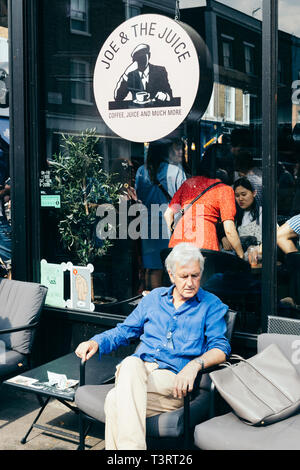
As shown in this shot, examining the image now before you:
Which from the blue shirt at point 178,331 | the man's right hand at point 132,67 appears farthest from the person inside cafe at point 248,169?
the man's right hand at point 132,67

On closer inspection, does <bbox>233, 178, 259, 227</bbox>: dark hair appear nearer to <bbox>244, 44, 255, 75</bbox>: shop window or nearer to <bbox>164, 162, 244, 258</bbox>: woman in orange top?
<bbox>164, 162, 244, 258</bbox>: woman in orange top

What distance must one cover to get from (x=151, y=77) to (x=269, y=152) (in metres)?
1.21

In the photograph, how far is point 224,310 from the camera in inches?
146

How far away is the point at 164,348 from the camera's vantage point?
11.9 feet

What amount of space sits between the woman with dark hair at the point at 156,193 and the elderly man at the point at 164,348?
1027 millimetres

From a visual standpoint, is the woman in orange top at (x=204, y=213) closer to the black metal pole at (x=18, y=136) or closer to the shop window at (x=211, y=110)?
the shop window at (x=211, y=110)

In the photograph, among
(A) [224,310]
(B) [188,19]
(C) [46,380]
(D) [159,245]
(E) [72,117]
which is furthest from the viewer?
(E) [72,117]

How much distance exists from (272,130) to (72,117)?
Result: 189 centimetres

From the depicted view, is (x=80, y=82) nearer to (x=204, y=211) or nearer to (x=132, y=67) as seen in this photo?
(x=132, y=67)

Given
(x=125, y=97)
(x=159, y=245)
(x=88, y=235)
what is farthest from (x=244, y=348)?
(x=125, y=97)

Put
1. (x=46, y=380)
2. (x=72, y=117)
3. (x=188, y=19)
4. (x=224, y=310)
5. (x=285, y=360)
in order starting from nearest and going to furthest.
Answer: (x=285, y=360) < (x=224, y=310) < (x=46, y=380) < (x=188, y=19) < (x=72, y=117)

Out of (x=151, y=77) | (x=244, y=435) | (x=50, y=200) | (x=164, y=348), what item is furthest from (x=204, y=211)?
(x=244, y=435)

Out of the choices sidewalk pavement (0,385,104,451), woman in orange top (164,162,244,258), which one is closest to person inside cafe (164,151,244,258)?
woman in orange top (164,162,244,258)
